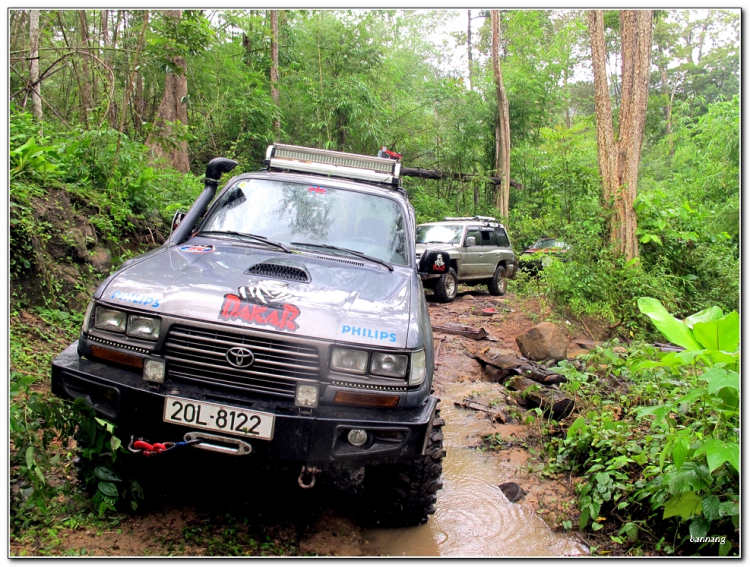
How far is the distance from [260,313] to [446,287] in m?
9.64

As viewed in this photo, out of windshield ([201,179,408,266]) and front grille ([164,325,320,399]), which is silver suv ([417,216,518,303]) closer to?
windshield ([201,179,408,266])

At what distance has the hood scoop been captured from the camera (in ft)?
10.5

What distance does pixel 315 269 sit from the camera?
345cm

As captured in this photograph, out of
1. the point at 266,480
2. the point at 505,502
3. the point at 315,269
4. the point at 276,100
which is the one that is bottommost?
the point at 505,502

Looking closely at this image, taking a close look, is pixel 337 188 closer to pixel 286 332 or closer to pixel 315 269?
pixel 315 269

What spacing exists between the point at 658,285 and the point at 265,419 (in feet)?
27.3

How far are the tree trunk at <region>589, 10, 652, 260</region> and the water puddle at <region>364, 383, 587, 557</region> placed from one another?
22.1 feet

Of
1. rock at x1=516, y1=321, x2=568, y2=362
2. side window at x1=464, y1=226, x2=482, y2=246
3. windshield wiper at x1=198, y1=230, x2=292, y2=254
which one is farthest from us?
side window at x1=464, y1=226, x2=482, y2=246

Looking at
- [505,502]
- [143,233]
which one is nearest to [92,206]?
[143,233]

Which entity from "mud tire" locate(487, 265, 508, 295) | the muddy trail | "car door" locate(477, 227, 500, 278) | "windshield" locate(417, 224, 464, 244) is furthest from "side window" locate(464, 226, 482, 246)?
the muddy trail

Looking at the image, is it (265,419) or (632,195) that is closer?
(265,419)

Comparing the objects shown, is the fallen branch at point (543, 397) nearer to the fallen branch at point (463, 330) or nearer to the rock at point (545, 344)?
the rock at point (545, 344)

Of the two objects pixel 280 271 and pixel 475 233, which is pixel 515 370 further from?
pixel 475 233

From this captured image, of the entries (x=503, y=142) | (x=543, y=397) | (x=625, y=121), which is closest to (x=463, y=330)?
(x=543, y=397)
